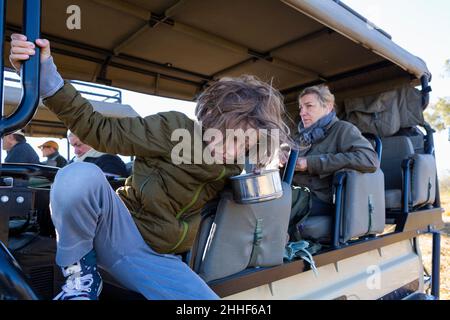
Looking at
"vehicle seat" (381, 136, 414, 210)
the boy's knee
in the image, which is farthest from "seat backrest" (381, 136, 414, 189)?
the boy's knee

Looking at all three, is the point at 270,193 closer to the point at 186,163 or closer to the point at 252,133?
the point at 252,133

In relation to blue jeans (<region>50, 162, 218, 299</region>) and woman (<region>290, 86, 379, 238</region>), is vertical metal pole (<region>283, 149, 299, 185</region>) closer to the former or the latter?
woman (<region>290, 86, 379, 238</region>)

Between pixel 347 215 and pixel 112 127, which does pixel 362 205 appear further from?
pixel 112 127

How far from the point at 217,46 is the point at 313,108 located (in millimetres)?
762

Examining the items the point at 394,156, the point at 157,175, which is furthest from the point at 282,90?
the point at 157,175

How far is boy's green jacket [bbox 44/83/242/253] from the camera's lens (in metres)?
1.13

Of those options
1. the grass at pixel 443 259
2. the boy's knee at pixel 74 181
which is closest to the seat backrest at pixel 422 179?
the grass at pixel 443 259

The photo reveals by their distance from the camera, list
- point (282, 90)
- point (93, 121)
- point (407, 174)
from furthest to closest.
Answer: point (282, 90) < point (407, 174) < point (93, 121)

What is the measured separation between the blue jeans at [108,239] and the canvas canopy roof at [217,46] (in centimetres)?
109

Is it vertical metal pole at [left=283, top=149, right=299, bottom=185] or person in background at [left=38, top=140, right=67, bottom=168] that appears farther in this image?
person in background at [left=38, top=140, right=67, bottom=168]

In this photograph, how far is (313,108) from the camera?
2453mm

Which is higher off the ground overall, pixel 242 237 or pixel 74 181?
pixel 74 181

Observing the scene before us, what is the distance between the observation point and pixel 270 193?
132 cm
